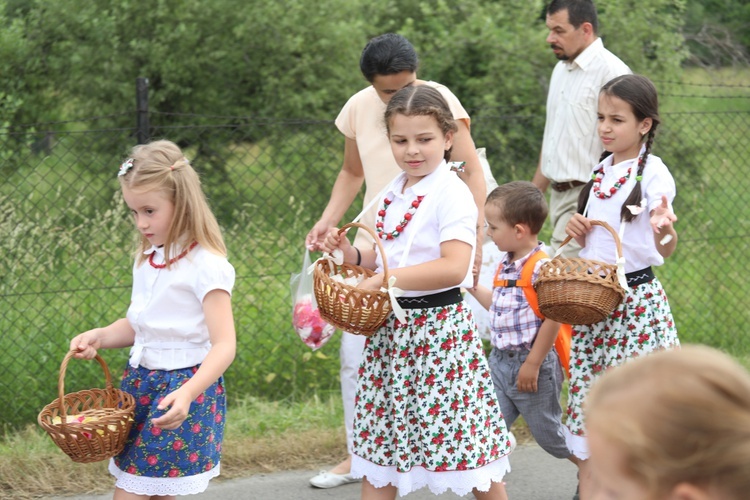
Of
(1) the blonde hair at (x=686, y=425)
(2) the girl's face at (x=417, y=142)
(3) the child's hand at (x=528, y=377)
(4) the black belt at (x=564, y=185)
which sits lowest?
(3) the child's hand at (x=528, y=377)

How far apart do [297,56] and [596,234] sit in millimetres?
5981

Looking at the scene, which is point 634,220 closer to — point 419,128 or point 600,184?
point 600,184

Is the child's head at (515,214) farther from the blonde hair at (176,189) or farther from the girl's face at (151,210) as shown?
the girl's face at (151,210)

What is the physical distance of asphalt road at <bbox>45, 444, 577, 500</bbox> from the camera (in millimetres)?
4352

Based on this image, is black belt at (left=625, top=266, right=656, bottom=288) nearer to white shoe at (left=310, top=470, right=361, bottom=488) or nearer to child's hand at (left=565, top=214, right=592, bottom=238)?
child's hand at (left=565, top=214, right=592, bottom=238)

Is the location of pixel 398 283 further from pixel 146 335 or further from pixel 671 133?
pixel 671 133

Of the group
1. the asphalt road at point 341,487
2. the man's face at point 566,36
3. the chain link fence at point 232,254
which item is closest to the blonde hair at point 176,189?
the asphalt road at point 341,487

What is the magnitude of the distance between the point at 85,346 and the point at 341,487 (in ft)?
5.60

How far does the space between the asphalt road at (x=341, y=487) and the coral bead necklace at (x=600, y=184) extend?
1448 mm

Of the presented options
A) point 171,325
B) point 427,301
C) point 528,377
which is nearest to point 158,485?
point 171,325

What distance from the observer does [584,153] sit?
16.0 ft

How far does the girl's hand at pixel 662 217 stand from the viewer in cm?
342

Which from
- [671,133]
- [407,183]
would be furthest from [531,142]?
[407,183]

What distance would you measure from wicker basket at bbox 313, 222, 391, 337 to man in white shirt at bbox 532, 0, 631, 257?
2.02 meters
